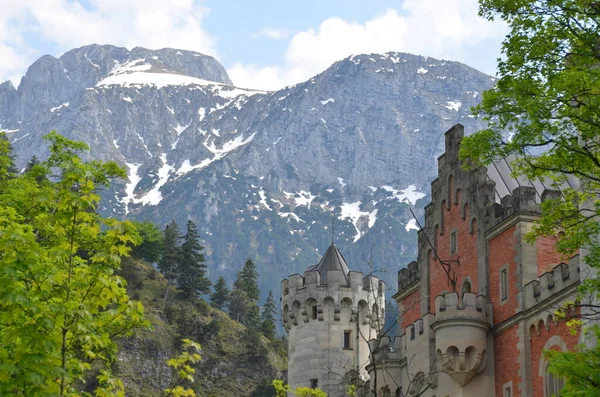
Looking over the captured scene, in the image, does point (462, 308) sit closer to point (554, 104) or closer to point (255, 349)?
point (554, 104)

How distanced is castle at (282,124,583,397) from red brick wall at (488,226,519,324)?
1.5 inches

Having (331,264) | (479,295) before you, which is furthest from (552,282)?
(331,264)

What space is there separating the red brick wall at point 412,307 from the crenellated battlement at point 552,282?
9.91 m

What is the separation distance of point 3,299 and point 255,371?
115 meters

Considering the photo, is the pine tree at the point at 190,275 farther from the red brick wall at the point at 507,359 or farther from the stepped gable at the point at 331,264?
the red brick wall at the point at 507,359

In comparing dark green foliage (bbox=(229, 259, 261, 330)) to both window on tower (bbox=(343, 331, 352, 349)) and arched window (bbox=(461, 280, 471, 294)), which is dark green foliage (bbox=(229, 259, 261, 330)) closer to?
window on tower (bbox=(343, 331, 352, 349))

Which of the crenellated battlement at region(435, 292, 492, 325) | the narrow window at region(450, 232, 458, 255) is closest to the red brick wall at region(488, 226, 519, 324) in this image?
the crenellated battlement at region(435, 292, 492, 325)

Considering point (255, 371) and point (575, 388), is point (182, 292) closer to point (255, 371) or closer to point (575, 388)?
point (255, 371)

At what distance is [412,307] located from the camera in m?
48.8

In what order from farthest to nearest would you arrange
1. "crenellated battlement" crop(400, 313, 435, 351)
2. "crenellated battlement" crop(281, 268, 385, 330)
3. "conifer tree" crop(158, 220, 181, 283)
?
"conifer tree" crop(158, 220, 181, 283), "crenellated battlement" crop(281, 268, 385, 330), "crenellated battlement" crop(400, 313, 435, 351)

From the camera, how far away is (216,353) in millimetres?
134625

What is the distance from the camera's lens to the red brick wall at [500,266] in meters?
39.8

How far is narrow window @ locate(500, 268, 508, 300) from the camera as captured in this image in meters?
40.3

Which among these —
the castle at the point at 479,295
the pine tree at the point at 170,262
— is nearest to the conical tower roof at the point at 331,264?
the castle at the point at 479,295
